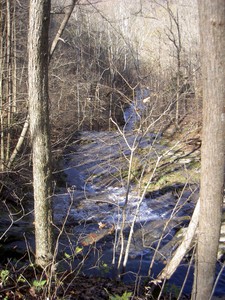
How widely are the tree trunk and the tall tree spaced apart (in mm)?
2543

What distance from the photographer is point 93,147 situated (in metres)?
17.3

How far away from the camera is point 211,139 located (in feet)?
10.8

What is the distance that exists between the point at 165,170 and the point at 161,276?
7798 mm

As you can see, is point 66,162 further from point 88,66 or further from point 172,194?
point 88,66

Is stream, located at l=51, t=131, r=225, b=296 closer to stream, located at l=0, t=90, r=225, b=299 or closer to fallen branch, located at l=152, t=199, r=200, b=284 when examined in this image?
stream, located at l=0, t=90, r=225, b=299

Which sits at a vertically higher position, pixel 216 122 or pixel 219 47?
pixel 219 47

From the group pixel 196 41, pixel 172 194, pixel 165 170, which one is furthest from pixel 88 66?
pixel 172 194

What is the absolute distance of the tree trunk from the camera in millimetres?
4859

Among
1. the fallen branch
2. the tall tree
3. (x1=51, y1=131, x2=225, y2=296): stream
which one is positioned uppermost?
the tall tree

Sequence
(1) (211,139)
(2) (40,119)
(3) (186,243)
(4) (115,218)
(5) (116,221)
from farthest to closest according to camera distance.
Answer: (4) (115,218) < (5) (116,221) < (3) (186,243) < (2) (40,119) < (1) (211,139)

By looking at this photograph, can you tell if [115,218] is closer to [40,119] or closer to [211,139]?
[40,119]

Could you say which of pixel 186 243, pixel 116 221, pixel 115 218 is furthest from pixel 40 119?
pixel 115 218

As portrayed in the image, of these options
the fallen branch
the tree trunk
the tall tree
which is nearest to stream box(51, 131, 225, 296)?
the fallen branch

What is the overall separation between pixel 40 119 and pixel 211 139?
2.72 m
